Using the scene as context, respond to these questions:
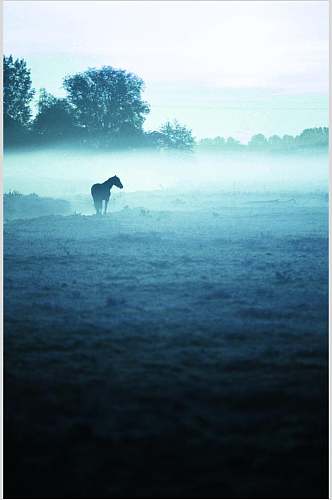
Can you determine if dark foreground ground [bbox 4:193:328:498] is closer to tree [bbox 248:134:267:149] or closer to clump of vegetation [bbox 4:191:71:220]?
clump of vegetation [bbox 4:191:71:220]

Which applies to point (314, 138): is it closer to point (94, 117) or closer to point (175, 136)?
point (175, 136)

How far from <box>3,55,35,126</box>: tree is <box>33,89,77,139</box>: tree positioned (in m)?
0.65

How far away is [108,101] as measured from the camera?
28.5 m

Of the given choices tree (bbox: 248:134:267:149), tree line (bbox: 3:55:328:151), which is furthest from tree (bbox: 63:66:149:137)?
tree (bbox: 248:134:267:149)

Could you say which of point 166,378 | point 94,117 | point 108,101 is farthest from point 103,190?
point 166,378

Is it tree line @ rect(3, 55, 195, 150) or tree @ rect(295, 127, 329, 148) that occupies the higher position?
tree line @ rect(3, 55, 195, 150)

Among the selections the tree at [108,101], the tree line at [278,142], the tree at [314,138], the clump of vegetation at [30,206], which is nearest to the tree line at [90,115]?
the tree at [108,101]

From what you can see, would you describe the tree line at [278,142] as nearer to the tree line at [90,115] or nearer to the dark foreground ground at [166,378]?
the tree line at [90,115]

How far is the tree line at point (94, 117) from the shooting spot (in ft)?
89.7

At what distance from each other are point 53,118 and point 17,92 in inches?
94.3

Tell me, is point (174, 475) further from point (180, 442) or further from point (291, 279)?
point (291, 279)

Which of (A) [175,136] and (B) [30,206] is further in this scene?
(A) [175,136]

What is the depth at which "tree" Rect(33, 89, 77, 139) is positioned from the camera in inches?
1103

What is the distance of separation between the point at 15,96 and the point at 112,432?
85.8 ft
